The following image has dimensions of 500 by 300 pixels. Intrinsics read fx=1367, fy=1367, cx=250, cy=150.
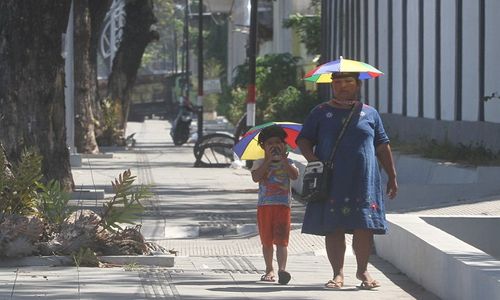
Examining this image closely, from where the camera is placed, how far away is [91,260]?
38.1 ft

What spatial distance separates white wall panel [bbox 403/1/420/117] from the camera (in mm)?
28453

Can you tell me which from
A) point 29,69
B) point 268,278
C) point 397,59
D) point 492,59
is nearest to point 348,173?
point 268,278

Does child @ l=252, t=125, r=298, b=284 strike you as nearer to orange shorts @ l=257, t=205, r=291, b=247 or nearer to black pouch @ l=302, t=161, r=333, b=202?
orange shorts @ l=257, t=205, r=291, b=247

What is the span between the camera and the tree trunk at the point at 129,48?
128ft

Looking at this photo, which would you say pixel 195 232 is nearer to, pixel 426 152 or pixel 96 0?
pixel 426 152

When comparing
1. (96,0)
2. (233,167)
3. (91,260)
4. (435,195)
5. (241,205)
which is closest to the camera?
(91,260)

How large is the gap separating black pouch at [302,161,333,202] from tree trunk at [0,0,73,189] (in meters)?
7.86

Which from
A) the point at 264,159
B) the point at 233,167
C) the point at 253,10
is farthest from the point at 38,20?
the point at 233,167

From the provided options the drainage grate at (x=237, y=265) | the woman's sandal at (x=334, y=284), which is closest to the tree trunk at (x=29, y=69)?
the drainage grate at (x=237, y=265)

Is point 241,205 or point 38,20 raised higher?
point 38,20

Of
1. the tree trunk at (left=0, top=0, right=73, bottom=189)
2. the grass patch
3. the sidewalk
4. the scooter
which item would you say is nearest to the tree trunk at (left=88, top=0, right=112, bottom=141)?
the scooter

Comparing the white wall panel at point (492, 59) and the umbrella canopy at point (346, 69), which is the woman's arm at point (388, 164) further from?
the white wall panel at point (492, 59)

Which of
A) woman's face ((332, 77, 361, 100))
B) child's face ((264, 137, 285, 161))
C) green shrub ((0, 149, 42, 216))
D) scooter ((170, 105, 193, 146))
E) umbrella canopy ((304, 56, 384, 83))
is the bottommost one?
scooter ((170, 105, 193, 146))

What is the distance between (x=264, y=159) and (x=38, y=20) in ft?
23.9
